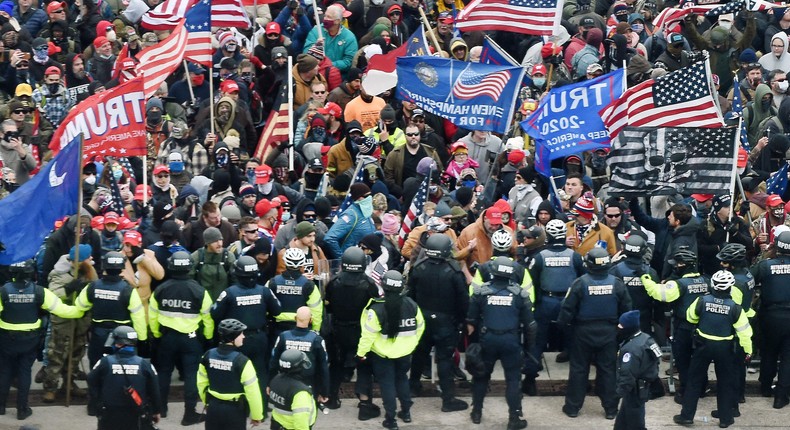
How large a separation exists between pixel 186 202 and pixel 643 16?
9910 millimetres

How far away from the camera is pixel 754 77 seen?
28.5 m

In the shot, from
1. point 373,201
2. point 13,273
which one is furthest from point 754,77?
point 13,273

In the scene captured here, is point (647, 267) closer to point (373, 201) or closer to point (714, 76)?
point (373, 201)

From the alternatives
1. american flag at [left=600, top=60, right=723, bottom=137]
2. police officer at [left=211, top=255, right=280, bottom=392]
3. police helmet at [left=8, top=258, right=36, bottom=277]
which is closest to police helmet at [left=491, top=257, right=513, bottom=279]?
police officer at [left=211, top=255, right=280, bottom=392]

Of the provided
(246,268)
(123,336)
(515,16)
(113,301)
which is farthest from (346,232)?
(515,16)

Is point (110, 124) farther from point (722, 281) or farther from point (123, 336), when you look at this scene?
point (722, 281)

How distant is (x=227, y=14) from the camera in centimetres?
2769

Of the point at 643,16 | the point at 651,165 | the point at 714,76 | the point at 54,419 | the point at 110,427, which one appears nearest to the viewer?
the point at 110,427

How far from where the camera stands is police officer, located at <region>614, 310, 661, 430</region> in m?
20.7

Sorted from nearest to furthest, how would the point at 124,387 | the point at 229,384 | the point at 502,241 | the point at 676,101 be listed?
1. the point at 229,384
2. the point at 124,387
3. the point at 502,241
4. the point at 676,101

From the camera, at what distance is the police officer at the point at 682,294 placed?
2234 cm

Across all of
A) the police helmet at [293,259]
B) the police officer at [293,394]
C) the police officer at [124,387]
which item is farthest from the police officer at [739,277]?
the police officer at [124,387]

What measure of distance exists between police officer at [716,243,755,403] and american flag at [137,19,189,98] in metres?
8.01

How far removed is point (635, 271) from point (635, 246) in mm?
347
